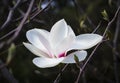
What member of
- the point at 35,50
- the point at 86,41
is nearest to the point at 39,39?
the point at 35,50

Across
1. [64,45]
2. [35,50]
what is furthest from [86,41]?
[35,50]

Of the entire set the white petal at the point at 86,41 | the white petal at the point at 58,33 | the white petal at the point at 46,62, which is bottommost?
the white petal at the point at 86,41

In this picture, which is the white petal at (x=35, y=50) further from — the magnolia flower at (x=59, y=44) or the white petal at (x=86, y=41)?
the white petal at (x=86, y=41)

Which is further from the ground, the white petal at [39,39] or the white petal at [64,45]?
the white petal at [39,39]

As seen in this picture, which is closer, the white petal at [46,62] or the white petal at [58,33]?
the white petal at [46,62]

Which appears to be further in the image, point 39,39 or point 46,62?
point 39,39

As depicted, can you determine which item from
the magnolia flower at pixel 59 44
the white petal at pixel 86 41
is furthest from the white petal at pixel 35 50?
the white petal at pixel 86 41

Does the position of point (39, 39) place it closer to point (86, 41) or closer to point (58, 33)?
point (58, 33)
